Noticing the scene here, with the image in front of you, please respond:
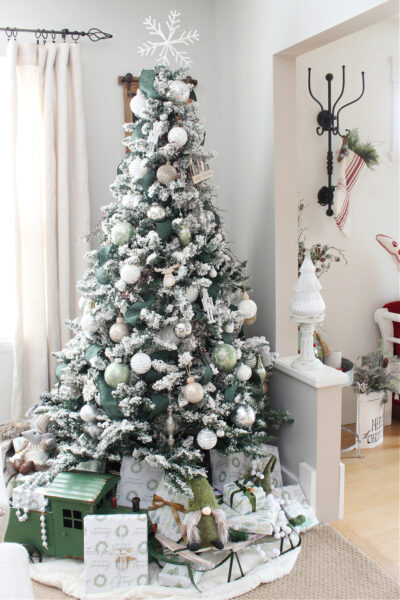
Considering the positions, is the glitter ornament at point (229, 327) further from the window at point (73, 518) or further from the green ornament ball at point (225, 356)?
the window at point (73, 518)

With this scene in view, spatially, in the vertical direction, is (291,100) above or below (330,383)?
above

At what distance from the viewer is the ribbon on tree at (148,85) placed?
7.05ft

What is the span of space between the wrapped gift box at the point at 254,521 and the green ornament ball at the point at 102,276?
1051 mm

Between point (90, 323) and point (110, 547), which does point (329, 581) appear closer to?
point (110, 547)

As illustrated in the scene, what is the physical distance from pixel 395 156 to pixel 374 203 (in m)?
0.32

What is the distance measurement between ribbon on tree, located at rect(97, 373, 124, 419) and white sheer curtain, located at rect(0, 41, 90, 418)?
0.83 metres

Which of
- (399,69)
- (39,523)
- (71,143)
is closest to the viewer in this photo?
(39,523)

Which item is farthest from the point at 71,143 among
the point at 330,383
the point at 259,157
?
the point at 330,383

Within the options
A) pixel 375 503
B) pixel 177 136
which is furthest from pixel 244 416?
pixel 177 136

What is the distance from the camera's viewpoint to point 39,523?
6.84ft

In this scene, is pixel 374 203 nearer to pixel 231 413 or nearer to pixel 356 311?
pixel 356 311

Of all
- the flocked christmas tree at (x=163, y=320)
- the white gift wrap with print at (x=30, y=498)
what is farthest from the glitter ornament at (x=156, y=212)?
the white gift wrap with print at (x=30, y=498)

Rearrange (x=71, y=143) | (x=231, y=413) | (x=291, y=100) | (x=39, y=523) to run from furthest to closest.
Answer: (x=71, y=143), (x=291, y=100), (x=231, y=413), (x=39, y=523)

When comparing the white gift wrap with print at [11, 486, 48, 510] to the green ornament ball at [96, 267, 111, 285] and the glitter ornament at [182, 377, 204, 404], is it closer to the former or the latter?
the glitter ornament at [182, 377, 204, 404]
